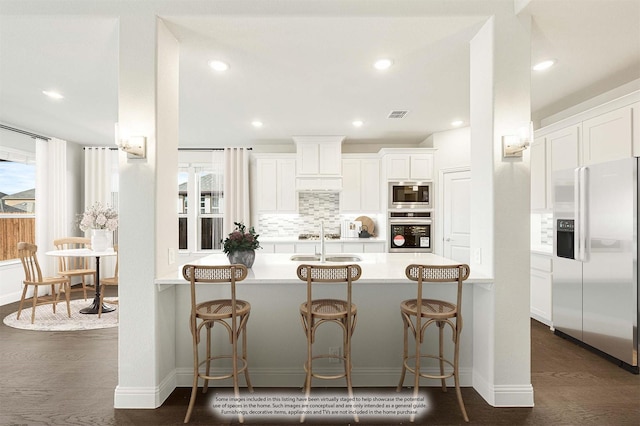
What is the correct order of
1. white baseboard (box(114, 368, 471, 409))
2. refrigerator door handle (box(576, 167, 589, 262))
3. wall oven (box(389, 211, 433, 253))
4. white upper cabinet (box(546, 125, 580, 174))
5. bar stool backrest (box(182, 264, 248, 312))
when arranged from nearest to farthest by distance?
bar stool backrest (box(182, 264, 248, 312)), white baseboard (box(114, 368, 471, 409)), refrigerator door handle (box(576, 167, 589, 262)), white upper cabinet (box(546, 125, 580, 174)), wall oven (box(389, 211, 433, 253))

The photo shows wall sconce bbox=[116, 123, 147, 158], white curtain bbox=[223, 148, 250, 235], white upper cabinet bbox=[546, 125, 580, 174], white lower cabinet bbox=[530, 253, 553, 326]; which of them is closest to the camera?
wall sconce bbox=[116, 123, 147, 158]

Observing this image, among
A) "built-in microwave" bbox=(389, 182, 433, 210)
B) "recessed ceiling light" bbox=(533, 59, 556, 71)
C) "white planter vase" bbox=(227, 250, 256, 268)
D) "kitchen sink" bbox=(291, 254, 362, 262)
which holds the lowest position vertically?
"kitchen sink" bbox=(291, 254, 362, 262)

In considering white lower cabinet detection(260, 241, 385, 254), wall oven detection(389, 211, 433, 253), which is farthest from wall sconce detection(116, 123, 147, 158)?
wall oven detection(389, 211, 433, 253)

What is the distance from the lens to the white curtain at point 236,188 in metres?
6.24

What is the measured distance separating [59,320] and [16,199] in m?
2.44

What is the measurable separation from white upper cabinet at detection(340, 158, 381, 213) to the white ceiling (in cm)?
114

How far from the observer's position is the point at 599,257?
3.22 meters

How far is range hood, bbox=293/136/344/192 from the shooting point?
587 centimetres

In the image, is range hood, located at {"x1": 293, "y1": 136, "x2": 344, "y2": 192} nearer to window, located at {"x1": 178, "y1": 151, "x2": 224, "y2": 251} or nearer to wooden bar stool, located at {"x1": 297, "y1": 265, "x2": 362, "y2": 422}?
window, located at {"x1": 178, "y1": 151, "x2": 224, "y2": 251}

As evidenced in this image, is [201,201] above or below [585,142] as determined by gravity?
below

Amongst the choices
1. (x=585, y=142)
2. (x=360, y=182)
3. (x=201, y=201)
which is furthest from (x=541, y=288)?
(x=201, y=201)

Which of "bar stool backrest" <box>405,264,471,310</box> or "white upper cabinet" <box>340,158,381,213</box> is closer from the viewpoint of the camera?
"bar stool backrest" <box>405,264,471,310</box>

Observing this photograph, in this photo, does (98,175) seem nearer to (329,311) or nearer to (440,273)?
(329,311)

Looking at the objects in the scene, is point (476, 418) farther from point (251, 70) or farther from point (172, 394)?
point (251, 70)
